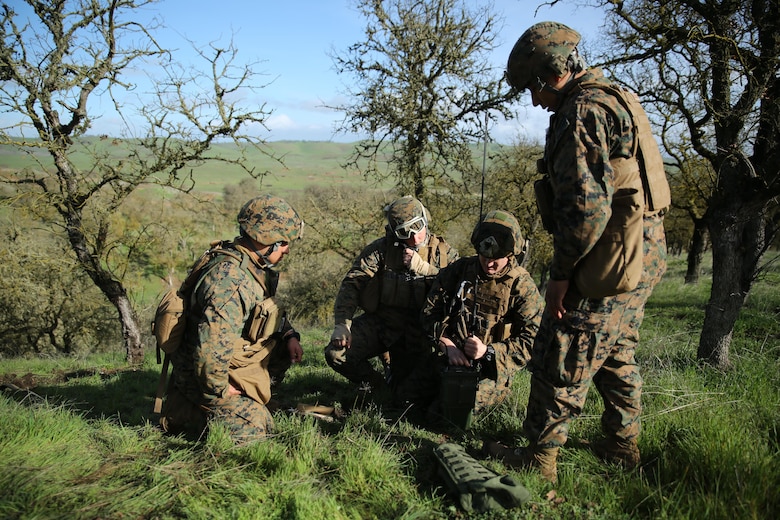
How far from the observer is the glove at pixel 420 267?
4.69 m

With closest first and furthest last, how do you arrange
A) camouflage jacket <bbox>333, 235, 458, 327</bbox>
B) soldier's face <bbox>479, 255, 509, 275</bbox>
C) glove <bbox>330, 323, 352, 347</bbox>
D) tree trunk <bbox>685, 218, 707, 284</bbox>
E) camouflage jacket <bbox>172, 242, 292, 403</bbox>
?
camouflage jacket <bbox>172, 242, 292, 403</bbox> < soldier's face <bbox>479, 255, 509, 275</bbox> < glove <bbox>330, 323, 352, 347</bbox> < camouflage jacket <bbox>333, 235, 458, 327</bbox> < tree trunk <bbox>685, 218, 707, 284</bbox>

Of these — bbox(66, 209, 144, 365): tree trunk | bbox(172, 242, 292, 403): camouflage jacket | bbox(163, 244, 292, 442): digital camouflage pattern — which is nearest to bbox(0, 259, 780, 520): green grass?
bbox(163, 244, 292, 442): digital camouflage pattern

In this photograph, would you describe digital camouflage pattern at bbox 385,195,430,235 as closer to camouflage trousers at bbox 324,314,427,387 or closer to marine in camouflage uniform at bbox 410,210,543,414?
marine in camouflage uniform at bbox 410,210,543,414

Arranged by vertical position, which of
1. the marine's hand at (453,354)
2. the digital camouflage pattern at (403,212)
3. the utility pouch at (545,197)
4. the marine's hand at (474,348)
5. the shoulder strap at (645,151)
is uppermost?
the shoulder strap at (645,151)

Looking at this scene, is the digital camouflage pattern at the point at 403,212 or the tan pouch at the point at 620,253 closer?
the tan pouch at the point at 620,253

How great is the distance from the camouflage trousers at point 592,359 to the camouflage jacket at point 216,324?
2.11 meters

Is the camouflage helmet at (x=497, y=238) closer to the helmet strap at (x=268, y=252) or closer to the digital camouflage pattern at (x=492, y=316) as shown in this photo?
the digital camouflage pattern at (x=492, y=316)

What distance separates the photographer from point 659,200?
2.61 m

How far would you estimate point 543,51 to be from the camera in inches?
104

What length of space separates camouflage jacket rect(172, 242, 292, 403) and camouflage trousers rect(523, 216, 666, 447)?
2108 millimetres

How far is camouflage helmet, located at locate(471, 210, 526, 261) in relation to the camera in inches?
150

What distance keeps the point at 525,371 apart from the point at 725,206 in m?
2.52

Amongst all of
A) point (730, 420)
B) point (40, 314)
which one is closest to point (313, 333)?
point (730, 420)

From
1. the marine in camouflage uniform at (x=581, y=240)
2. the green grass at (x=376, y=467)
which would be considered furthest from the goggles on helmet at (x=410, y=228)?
the marine in camouflage uniform at (x=581, y=240)
